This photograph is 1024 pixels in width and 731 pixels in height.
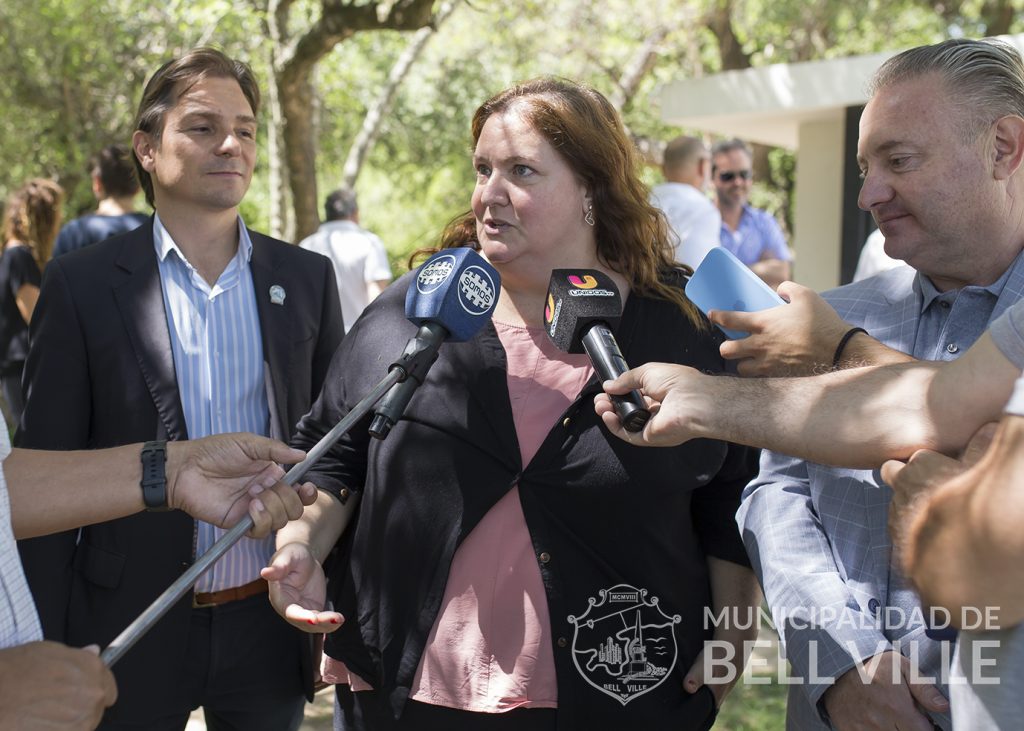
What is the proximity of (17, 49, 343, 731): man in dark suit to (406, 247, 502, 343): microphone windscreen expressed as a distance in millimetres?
936

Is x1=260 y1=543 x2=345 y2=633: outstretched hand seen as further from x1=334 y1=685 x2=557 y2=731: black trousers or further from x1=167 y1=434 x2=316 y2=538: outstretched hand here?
x1=334 y1=685 x2=557 y2=731: black trousers

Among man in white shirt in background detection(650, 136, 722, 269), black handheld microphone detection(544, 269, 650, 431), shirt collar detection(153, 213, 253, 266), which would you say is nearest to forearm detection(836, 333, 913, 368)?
black handheld microphone detection(544, 269, 650, 431)

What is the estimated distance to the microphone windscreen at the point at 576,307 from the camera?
7.86 feet

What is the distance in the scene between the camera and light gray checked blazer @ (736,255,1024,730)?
2.29 m

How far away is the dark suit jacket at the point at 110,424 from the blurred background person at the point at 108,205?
259cm

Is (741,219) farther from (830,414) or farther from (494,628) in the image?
(830,414)

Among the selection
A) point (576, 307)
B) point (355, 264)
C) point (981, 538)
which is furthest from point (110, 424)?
point (355, 264)

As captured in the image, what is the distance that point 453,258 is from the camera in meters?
2.43

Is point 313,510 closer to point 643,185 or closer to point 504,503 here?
point 504,503

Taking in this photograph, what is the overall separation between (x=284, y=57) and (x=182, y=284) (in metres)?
6.41

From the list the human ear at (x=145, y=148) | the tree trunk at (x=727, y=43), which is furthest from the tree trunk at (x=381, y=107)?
the human ear at (x=145, y=148)

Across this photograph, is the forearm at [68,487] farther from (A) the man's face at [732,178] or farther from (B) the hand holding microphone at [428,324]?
(A) the man's face at [732,178]

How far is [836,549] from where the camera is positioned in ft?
8.03

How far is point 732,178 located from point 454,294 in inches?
235
